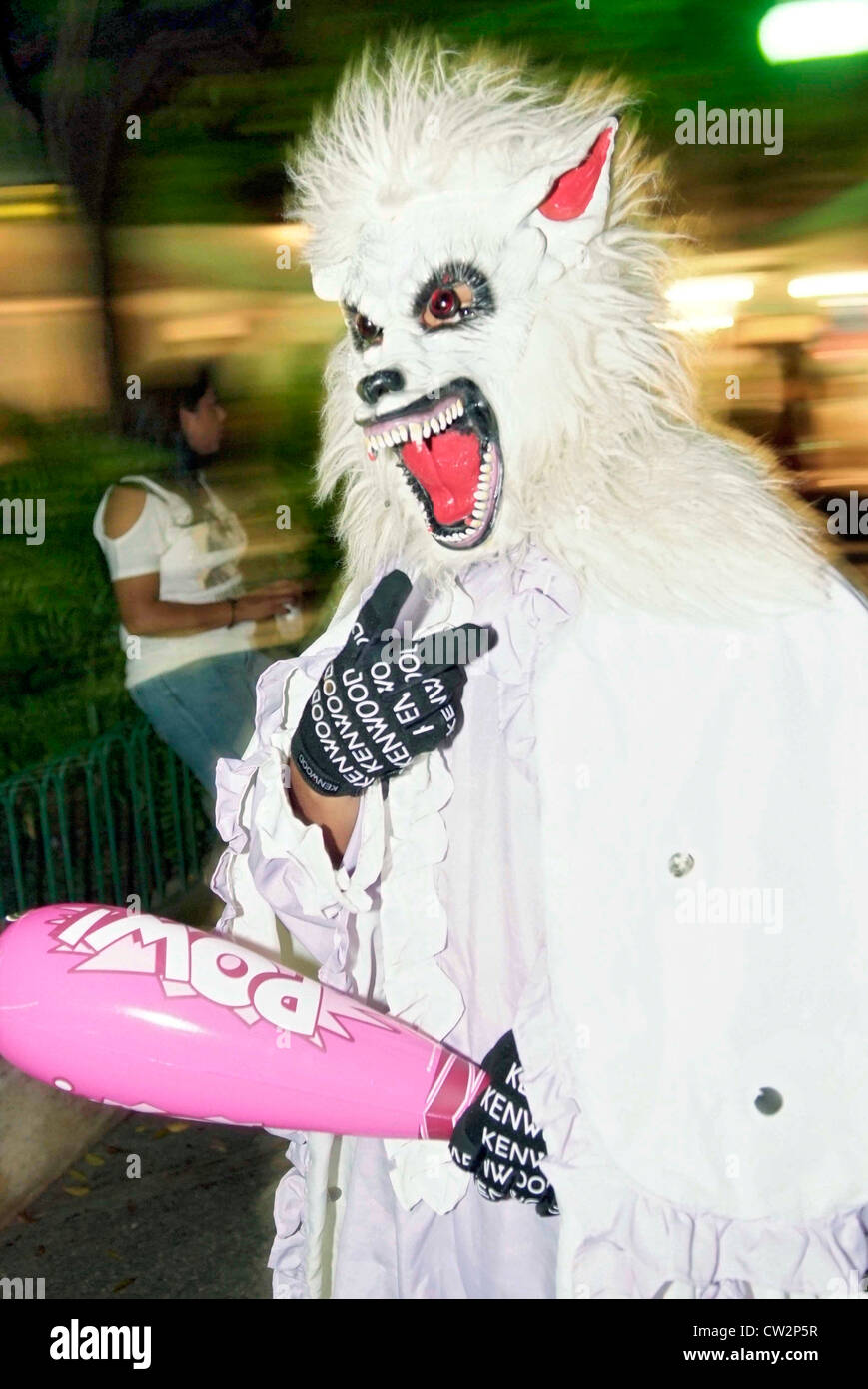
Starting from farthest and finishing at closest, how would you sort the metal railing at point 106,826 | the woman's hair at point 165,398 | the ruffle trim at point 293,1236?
the metal railing at point 106,826
the woman's hair at point 165,398
the ruffle trim at point 293,1236

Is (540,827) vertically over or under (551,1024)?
over

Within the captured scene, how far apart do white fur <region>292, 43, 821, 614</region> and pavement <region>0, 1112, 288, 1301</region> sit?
4.98 feet

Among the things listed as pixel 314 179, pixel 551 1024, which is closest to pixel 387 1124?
pixel 551 1024

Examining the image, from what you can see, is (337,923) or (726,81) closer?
(337,923)

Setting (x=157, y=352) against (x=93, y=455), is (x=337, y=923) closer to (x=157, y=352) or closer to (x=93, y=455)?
(x=157, y=352)

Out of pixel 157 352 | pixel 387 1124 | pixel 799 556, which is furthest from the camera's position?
pixel 157 352

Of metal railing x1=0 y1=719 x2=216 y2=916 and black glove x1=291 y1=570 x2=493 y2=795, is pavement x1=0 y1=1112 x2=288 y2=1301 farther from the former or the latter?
black glove x1=291 y1=570 x2=493 y2=795

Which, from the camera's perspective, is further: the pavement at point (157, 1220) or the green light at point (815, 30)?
the pavement at point (157, 1220)

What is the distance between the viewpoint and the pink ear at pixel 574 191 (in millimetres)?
1061

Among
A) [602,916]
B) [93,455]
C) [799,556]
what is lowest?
[602,916]

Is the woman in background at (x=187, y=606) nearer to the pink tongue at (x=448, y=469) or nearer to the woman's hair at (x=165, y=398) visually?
the woman's hair at (x=165, y=398)

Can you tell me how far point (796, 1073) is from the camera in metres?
1.03

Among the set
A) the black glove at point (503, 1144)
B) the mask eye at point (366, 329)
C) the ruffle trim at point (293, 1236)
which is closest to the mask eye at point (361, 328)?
the mask eye at point (366, 329)

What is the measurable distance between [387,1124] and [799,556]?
630 millimetres
